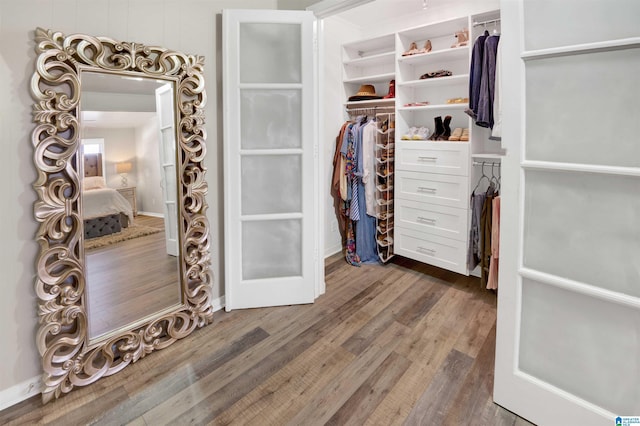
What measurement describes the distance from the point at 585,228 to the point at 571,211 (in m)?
0.08

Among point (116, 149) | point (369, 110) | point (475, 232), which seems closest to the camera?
point (116, 149)

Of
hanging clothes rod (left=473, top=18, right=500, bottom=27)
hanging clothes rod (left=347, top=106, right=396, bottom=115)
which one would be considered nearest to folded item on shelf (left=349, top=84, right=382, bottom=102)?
hanging clothes rod (left=347, top=106, right=396, bottom=115)

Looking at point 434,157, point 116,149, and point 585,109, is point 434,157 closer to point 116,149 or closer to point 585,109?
point 585,109

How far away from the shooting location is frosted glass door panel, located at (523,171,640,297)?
1.25 m

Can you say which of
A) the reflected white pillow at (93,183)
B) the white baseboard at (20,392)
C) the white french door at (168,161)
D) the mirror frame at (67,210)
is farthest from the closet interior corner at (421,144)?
the white baseboard at (20,392)

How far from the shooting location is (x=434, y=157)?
310cm

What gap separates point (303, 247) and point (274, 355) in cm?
84

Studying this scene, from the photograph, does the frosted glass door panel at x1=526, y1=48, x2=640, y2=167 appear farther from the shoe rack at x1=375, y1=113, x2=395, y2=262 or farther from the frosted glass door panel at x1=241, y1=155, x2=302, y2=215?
the shoe rack at x1=375, y1=113, x2=395, y2=262

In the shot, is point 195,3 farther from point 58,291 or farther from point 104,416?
point 104,416

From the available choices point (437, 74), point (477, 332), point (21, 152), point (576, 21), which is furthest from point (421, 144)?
point (21, 152)

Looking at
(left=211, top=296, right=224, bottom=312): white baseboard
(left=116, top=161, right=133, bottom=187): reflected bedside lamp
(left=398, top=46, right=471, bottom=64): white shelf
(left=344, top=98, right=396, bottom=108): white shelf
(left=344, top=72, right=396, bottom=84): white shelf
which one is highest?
(left=398, top=46, right=471, bottom=64): white shelf

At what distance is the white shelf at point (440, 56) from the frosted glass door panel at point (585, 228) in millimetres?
1917

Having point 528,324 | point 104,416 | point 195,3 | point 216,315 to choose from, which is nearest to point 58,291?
point 104,416

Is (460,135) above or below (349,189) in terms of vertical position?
above
